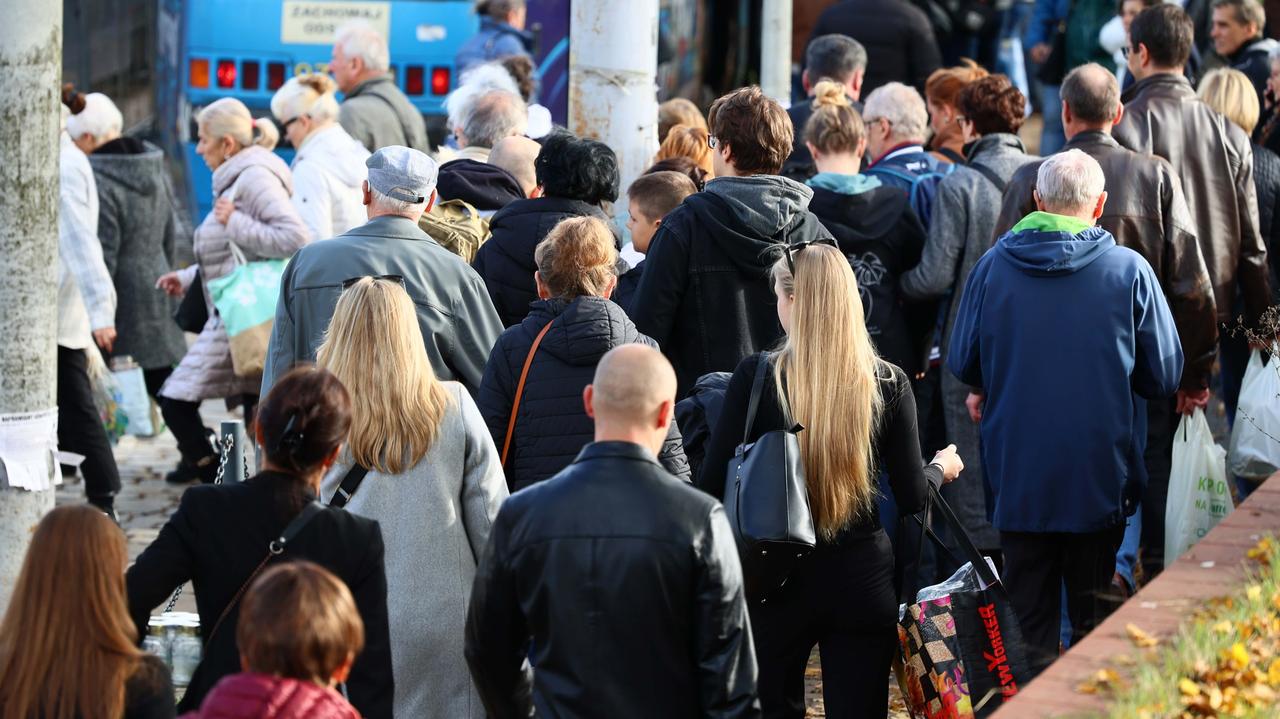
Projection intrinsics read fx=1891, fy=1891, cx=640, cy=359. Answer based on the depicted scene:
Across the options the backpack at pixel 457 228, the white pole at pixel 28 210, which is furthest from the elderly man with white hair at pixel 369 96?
the white pole at pixel 28 210

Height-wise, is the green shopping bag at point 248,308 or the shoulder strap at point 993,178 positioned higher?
the shoulder strap at point 993,178

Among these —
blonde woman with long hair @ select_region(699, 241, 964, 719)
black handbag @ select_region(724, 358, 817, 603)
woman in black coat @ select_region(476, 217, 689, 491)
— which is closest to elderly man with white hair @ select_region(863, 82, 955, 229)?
woman in black coat @ select_region(476, 217, 689, 491)

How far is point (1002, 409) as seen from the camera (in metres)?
6.15

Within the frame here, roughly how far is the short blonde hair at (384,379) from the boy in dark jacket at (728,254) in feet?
4.64

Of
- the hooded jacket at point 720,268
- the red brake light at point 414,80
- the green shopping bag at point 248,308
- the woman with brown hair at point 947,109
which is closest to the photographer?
the hooded jacket at point 720,268

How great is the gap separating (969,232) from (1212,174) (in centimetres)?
108

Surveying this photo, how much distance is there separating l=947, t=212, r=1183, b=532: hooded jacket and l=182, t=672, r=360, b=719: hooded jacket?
322 cm

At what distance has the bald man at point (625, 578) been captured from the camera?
160 inches

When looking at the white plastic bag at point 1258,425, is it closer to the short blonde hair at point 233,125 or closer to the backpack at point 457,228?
the backpack at point 457,228

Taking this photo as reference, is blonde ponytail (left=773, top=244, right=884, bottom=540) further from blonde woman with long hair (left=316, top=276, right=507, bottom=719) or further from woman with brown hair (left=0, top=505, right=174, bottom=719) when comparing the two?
woman with brown hair (left=0, top=505, right=174, bottom=719)

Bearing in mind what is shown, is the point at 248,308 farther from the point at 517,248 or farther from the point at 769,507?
the point at 769,507

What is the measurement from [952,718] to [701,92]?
12.9 m

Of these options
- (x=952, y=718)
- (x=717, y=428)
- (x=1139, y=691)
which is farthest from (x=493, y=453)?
(x=1139, y=691)

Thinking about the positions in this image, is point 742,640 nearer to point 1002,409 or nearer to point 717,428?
point 717,428
